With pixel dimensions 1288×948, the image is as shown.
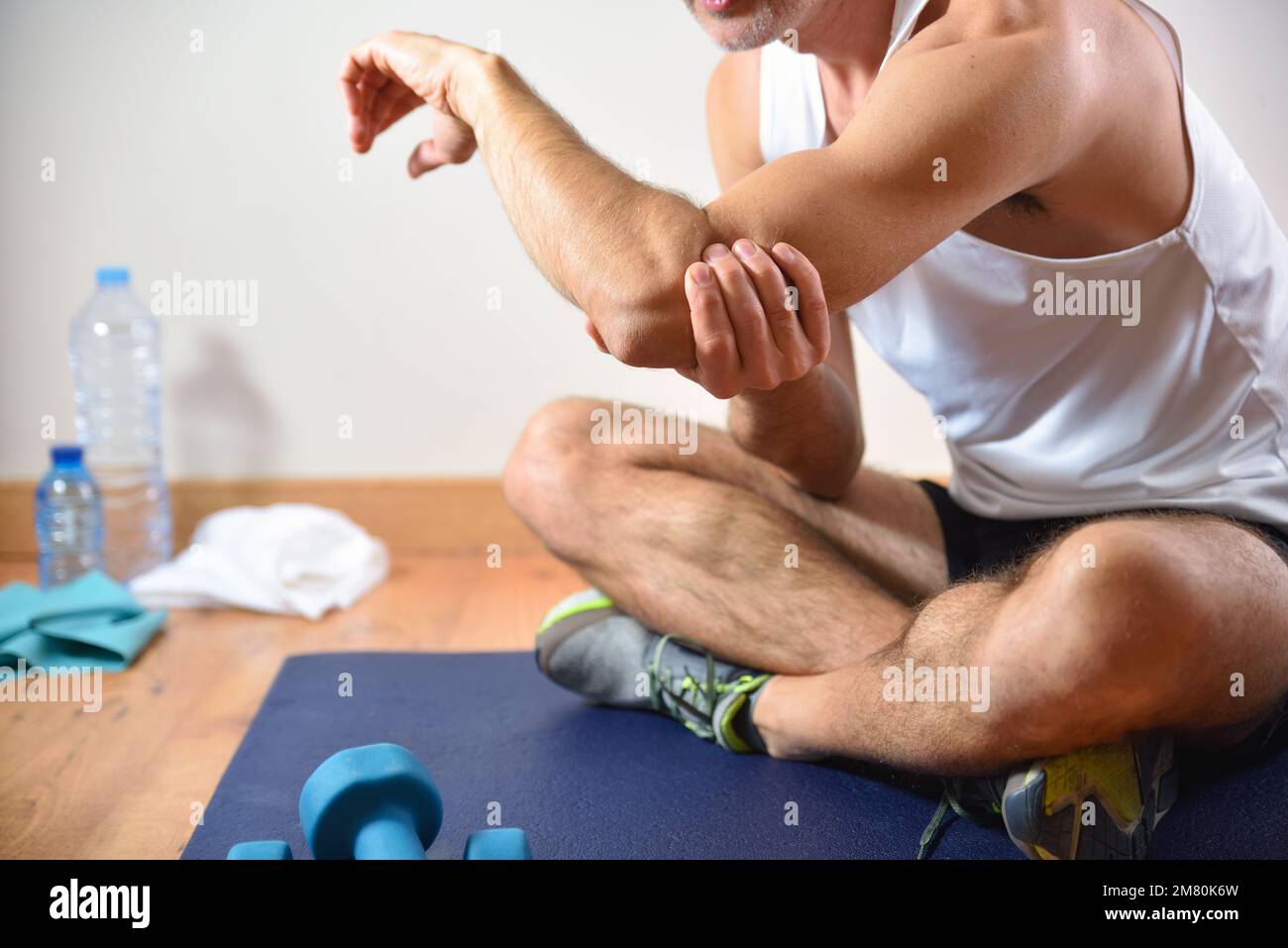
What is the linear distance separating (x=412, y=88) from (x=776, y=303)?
46cm

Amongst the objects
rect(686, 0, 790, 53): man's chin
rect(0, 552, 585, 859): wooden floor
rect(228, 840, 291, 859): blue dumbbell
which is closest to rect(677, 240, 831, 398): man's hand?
rect(686, 0, 790, 53): man's chin

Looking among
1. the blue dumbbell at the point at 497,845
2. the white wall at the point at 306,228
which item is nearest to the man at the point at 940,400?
the blue dumbbell at the point at 497,845

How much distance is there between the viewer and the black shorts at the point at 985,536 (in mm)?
1153

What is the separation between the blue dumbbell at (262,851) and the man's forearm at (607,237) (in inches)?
15.7

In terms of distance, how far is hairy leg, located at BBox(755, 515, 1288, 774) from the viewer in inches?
33.5

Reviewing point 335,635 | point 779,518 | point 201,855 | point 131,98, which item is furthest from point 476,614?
point 131,98

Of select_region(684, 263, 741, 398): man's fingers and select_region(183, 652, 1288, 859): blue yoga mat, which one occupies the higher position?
select_region(684, 263, 741, 398): man's fingers

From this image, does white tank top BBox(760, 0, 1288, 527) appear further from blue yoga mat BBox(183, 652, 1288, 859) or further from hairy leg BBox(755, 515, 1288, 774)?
blue yoga mat BBox(183, 652, 1288, 859)

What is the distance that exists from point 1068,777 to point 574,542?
543mm

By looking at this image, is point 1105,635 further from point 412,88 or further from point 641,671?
A: point 412,88

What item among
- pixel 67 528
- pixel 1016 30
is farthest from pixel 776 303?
pixel 67 528

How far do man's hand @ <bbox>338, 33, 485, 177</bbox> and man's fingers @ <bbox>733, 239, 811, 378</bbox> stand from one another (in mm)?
331

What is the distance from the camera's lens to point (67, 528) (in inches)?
73.1

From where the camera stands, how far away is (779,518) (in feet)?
3.93
